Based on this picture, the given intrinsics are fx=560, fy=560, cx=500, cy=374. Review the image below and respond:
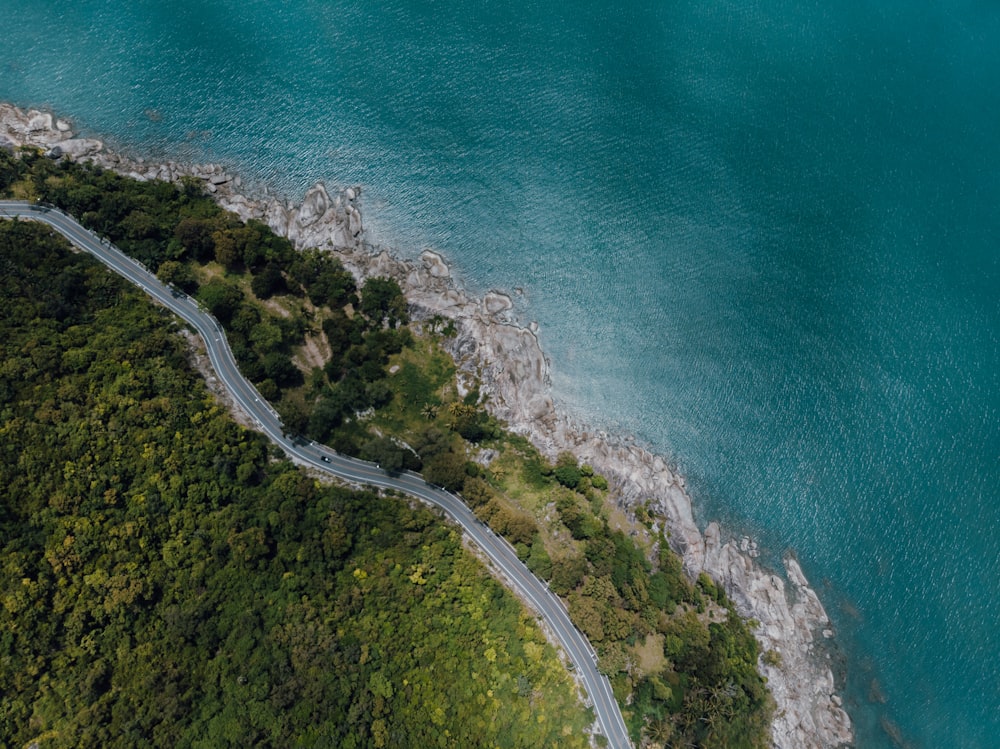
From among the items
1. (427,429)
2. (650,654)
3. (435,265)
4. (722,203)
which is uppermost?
(722,203)

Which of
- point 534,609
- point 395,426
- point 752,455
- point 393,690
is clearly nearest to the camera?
point 393,690

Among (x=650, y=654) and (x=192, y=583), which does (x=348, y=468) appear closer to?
(x=192, y=583)

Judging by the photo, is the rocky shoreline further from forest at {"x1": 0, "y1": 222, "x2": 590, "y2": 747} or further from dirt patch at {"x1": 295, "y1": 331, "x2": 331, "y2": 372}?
forest at {"x1": 0, "y1": 222, "x2": 590, "y2": 747}

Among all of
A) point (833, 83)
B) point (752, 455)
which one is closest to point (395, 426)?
point (752, 455)

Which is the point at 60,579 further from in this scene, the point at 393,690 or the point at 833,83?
the point at 833,83

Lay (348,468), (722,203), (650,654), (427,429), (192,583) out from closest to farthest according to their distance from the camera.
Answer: (192,583) < (650,654) < (348,468) < (427,429) < (722,203)

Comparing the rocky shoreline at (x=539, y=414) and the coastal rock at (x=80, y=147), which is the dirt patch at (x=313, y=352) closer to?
the rocky shoreline at (x=539, y=414)

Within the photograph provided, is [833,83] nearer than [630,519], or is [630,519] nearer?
[630,519]

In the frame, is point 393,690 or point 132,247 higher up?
point 132,247

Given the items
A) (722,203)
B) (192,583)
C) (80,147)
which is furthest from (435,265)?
(80,147)
